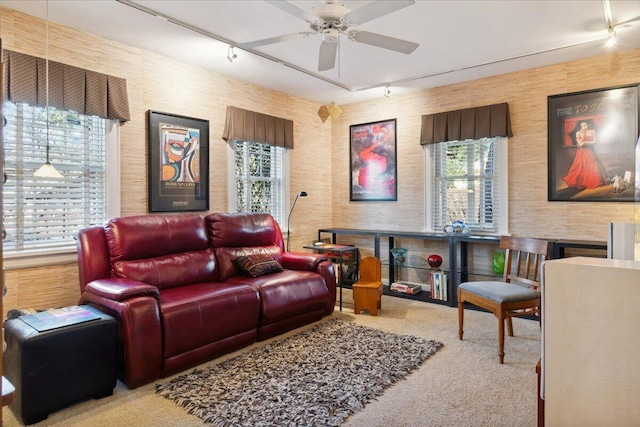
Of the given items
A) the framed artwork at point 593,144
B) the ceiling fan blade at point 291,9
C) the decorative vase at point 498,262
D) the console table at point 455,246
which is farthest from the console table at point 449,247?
the ceiling fan blade at point 291,9

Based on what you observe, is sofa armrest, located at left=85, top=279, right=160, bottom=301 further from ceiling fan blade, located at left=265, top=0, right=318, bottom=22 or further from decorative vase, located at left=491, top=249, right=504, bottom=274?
decorative vase, located at left=491, top=249, right=504, bottom=274

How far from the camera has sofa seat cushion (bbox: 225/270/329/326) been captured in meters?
3.43

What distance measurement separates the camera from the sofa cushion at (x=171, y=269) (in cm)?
319

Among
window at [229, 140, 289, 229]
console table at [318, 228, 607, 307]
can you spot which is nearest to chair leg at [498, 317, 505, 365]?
console table at [318, 228, 607, 307]

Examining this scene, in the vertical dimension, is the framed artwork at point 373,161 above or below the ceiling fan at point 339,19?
below

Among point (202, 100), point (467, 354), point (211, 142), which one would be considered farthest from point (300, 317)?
point (202, 100)

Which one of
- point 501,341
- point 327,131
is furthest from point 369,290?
point 327,131

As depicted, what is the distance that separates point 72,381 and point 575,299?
2637 mm

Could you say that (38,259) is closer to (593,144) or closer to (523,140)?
(523,140)

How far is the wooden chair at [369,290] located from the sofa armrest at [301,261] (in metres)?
0.50

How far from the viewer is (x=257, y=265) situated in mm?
3855

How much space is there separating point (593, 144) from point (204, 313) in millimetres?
4126

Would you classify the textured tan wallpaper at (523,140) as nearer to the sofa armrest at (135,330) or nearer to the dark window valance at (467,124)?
the dark window valance at (467,124)

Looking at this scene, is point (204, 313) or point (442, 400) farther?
point (204, 313)
